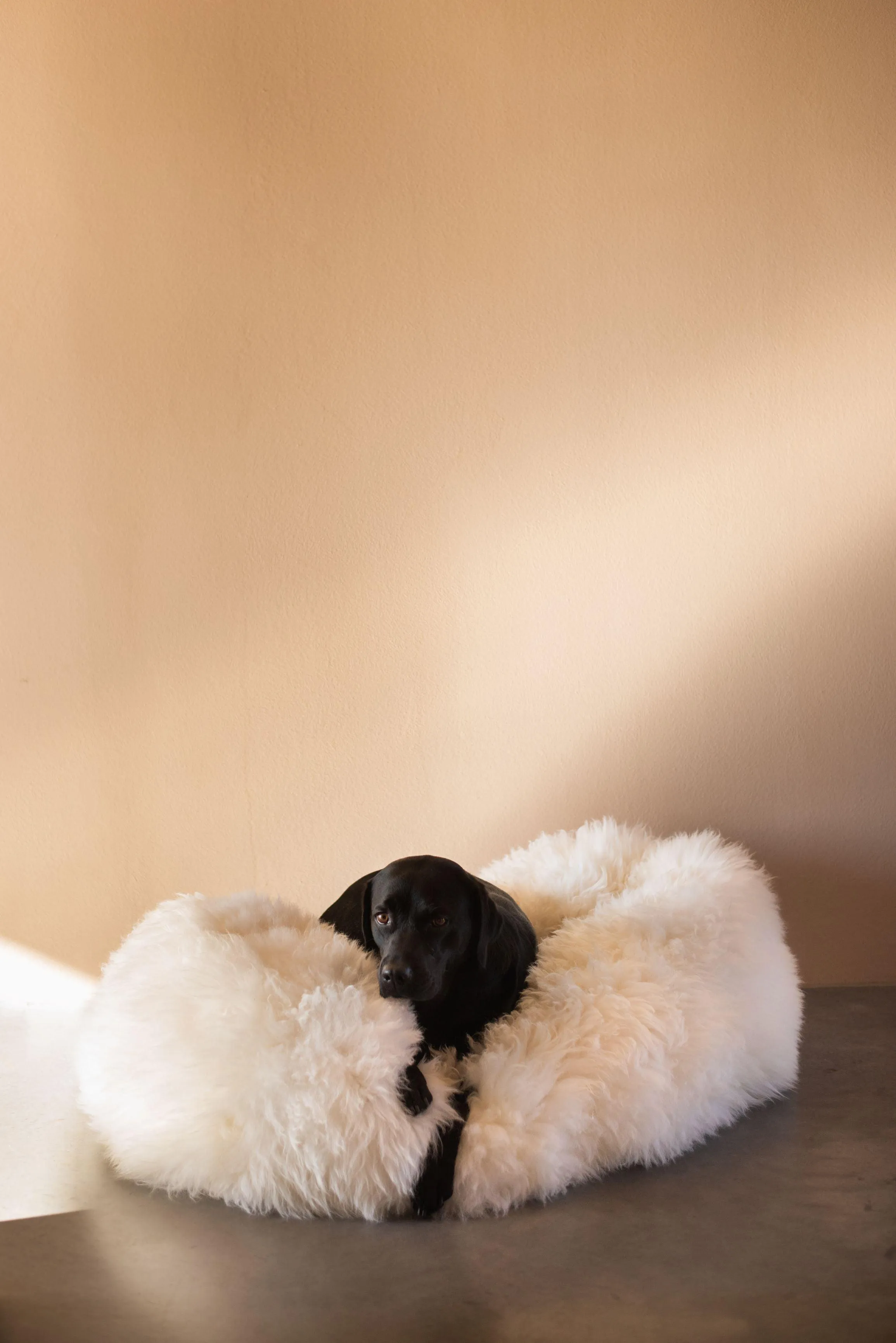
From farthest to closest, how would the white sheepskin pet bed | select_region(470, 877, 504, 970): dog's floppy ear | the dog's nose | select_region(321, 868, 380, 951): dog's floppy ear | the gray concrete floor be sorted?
select_region(321, 868, 380, 951): dog's floppy ear → select_region(470, 877, 504, 970): dog's floppy ear → the dog's nose → the white sheepskin pet bed → the gray concrete floor

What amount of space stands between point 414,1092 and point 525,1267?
29 centimetres

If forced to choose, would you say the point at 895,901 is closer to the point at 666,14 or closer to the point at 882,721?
the point at 882,721

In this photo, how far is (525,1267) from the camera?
57.7 inches

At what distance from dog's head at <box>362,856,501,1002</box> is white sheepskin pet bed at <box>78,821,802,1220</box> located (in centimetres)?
6

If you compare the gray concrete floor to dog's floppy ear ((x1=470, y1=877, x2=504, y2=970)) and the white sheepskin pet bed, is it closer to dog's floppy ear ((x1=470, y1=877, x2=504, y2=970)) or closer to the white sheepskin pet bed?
the white sheepskin pet bed

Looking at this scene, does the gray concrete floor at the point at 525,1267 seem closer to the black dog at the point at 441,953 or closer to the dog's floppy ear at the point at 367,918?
the black dog at the point at 441,953

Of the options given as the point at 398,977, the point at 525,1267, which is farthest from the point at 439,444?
the point at 525,1267

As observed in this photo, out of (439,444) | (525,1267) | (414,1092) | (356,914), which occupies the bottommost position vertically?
(525,1267)

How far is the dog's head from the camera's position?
1.80m

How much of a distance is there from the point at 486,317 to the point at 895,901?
1713mm

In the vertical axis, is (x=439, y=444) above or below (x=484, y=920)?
above

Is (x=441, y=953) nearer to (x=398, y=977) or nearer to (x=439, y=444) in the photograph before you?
(x=398, y=977)

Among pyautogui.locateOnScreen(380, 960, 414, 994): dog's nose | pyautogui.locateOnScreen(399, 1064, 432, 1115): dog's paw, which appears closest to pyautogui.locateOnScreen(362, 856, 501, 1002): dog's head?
pyautogui.locateOnScreen(380, 960, 414, 994): dog's nose

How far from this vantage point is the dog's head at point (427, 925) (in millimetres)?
1801
